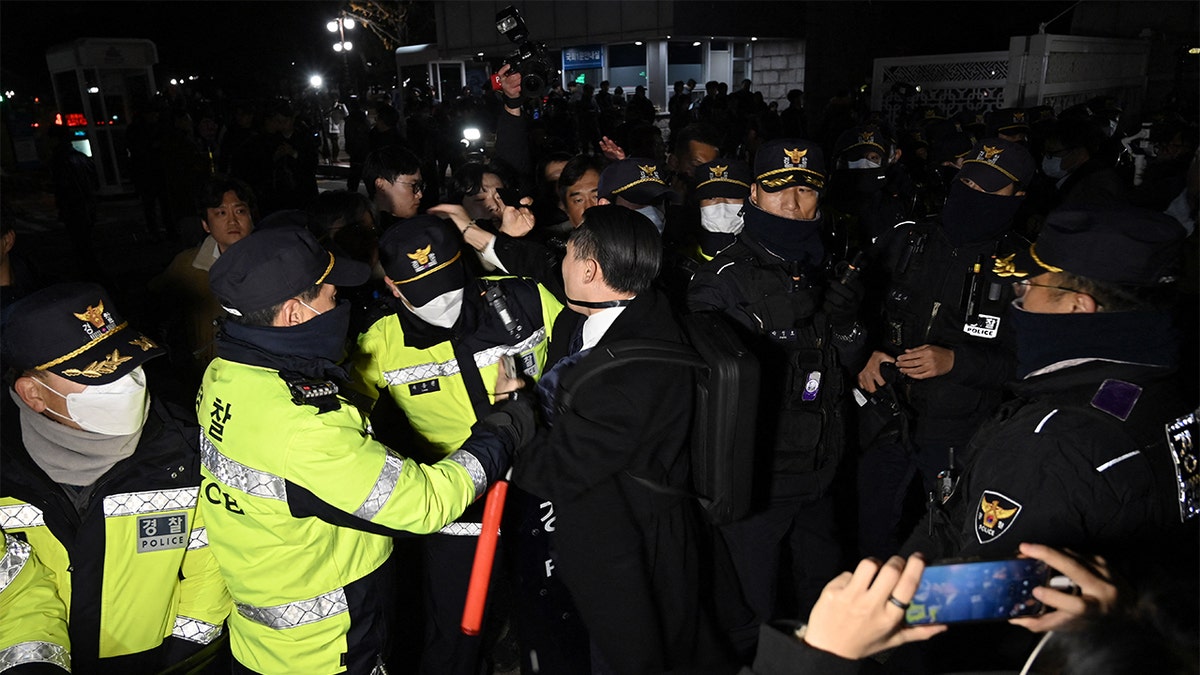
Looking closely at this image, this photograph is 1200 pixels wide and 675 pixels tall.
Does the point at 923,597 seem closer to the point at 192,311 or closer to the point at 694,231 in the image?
the point at 694,231

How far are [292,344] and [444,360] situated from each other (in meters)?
0.85

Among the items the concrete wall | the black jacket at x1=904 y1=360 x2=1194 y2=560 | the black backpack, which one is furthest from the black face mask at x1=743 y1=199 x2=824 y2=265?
the concrete wall

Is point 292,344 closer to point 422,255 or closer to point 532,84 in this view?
point 422,255

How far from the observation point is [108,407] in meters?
2.30

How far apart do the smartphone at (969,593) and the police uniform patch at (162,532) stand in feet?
6.90

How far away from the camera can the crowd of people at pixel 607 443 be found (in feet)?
6.13

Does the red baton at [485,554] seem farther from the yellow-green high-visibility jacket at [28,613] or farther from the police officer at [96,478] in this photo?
the yellow-green high-visibility jacket at [28,613]

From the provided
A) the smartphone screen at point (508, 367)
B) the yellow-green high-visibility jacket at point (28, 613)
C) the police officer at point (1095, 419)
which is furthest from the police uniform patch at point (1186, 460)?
the yellow-green high-visibility jacket at point (28, 613)

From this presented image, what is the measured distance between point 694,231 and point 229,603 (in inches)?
130

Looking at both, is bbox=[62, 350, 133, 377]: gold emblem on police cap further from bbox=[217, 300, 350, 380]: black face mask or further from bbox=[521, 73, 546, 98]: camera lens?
bbox=[521, 73, 546, 98]: camera lens

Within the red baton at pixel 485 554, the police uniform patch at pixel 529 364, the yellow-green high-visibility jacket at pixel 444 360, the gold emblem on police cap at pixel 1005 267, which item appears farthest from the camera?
the gold emblem on police cap at pixel 1005 267

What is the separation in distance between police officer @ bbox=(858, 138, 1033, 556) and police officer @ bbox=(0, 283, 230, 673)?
3034 mm

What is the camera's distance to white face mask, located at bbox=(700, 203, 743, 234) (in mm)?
4125

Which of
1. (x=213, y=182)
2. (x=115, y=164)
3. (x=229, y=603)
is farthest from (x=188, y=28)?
(x=229, y=603)
